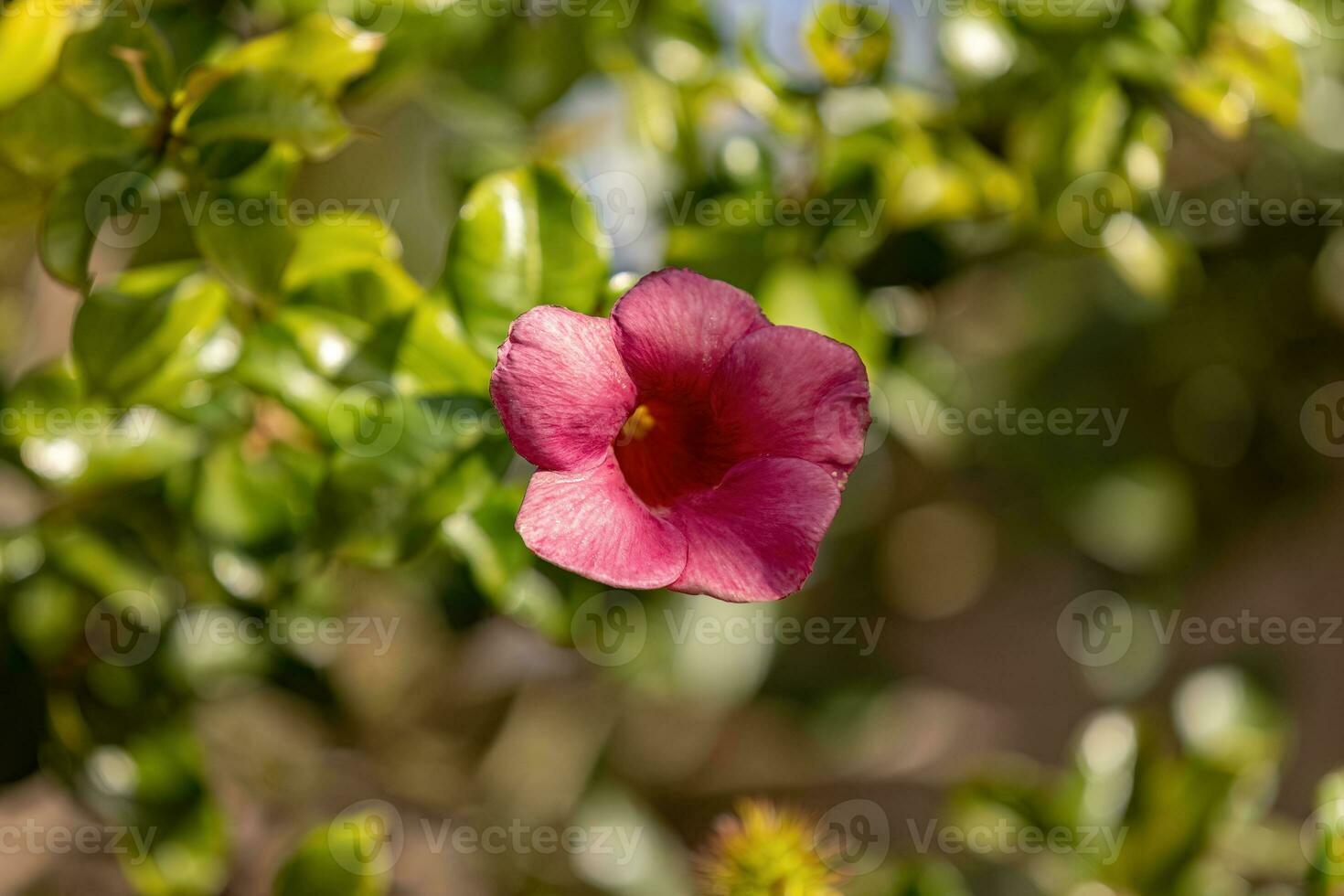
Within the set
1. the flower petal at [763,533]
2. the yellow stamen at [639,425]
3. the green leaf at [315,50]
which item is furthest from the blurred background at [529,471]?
the flower petal at [763,533]

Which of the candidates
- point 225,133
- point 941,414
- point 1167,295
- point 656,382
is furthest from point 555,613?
point 1167,295

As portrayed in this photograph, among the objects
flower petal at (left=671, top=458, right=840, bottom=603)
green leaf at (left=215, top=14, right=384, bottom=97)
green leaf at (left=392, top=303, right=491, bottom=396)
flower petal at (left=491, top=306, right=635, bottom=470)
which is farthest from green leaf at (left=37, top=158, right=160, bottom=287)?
flower petal at (left=671, top=458, right=840, bottom=603)

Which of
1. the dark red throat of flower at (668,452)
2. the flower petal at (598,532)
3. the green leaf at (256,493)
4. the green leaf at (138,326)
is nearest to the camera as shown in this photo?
the flower petal at (598,532)

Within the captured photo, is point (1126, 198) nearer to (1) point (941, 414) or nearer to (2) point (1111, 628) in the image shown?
(1) point (941, 414)

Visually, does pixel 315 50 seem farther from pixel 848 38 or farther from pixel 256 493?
pixel 848 38

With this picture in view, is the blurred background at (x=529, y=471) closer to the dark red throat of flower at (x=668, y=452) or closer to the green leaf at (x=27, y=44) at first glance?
the green leaf at (x=27, y=44)

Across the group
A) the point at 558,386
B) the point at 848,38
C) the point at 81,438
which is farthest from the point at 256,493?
the point at 848,38
